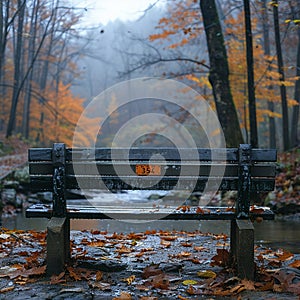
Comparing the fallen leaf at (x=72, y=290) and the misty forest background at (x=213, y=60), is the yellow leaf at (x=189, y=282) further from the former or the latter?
the misty forest background at (x=213, y=60)

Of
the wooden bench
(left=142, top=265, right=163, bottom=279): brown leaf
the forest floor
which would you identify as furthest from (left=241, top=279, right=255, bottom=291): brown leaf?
(left=142, top=265, right=163, bottom=279): brown leaf

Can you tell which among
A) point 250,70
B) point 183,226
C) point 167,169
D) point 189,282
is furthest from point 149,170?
Answer: point 250,70

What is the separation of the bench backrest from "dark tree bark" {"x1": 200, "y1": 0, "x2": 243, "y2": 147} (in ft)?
26.8

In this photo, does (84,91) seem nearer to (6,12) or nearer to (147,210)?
(6,12)

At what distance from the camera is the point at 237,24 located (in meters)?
18.5

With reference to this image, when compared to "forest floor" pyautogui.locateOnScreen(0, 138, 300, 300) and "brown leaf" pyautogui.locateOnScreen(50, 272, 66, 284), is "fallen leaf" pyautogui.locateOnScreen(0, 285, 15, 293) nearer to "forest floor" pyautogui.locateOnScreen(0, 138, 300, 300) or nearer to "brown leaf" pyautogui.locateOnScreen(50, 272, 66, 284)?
"forest floor" pyautogui.locateOnScreen(0, 138, 300, 300)

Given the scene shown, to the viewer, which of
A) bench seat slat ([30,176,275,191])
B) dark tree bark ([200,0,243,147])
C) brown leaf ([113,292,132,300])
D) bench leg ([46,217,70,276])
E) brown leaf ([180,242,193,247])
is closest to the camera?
brown leaf ([113,292,132,300])

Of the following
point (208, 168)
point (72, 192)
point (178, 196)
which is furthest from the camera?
point (178, 196)

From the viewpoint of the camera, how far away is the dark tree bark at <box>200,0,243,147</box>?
40.2ft

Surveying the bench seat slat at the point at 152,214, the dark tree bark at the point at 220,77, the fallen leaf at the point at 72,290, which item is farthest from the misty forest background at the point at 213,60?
the fallen leaf at the point at 72,290

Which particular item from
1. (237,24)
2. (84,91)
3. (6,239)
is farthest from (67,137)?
(84,91)

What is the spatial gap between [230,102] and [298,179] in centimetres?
262

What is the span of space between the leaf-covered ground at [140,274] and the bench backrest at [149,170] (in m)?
0.61

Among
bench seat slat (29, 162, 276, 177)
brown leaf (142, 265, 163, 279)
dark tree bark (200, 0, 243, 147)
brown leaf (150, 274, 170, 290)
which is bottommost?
brown leaf (150, 274, 170, 290)
